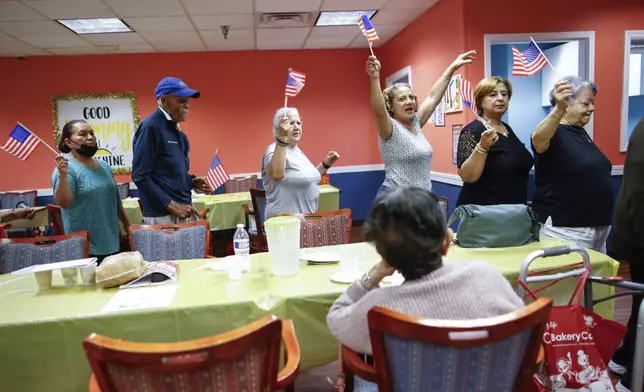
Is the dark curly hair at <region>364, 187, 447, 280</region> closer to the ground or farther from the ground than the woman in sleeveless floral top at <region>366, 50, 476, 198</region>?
closer to the ground

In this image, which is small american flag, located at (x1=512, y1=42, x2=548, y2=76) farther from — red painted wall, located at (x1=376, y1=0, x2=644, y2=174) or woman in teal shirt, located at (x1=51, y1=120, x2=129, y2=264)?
woman in teal shirt, located at (x1=51, y1=120, x2=129, y2=264)

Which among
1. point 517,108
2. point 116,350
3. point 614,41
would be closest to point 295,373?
point 116,350

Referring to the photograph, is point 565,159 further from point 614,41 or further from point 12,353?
point 614,41

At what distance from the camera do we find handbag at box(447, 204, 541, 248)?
201cm

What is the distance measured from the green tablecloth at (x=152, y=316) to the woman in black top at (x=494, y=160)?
604mm

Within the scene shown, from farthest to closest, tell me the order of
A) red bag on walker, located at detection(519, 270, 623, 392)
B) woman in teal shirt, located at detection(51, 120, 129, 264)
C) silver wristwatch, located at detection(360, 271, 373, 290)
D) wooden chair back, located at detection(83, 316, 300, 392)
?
woman in teal shirt, located at detection(51, 120, 129, 264), red bag on walker, located at detection(519, 270, 623, 392), silver wristwatch, located at detection(360, 271, 373, 290), wooden chair back, located at detection(83, 316, 300, 392)

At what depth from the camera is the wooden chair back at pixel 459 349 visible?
3.13 feet

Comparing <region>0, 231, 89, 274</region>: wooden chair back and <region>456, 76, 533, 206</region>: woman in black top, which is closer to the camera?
<region>0, 231, 89, 274</region>: wooden chair back

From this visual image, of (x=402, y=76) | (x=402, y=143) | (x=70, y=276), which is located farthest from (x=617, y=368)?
(x=402, y=76)

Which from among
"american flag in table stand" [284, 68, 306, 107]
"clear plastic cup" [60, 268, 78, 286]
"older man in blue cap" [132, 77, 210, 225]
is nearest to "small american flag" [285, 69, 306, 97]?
"american flag in table stand" [284, 68, 306, 107]

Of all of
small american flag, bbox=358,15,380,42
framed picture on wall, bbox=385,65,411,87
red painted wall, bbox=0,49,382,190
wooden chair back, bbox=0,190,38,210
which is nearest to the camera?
small american flag, bbox=358,15,380,42

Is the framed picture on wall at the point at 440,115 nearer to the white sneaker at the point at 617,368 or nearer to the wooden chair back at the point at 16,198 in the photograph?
the white sneaker at the point at 617,368

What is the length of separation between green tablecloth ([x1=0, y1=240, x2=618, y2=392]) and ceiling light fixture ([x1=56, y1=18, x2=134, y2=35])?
4055 millimetres

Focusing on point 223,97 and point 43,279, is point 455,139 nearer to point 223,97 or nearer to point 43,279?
point 223,97
